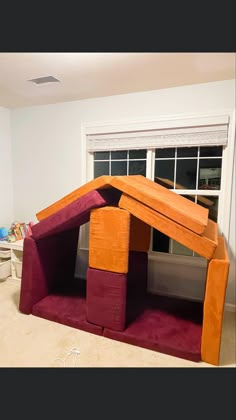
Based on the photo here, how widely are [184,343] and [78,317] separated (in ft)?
3.17

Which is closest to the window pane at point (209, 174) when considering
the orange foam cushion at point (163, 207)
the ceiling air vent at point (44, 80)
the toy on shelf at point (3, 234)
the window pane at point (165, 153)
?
the window pane at point (165, 153)

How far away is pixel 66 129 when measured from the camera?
123 inches

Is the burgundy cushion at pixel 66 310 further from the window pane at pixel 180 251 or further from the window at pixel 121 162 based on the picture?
the window at pixel 121 162

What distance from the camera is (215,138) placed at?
2.37 m

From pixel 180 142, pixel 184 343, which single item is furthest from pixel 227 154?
pixel 184 343

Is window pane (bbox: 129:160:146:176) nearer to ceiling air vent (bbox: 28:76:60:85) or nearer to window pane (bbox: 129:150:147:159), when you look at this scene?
window pane (bbox: 129:150:147:159)

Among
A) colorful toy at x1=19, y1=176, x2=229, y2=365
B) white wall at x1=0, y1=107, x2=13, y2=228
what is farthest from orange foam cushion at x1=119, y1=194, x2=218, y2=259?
white wall at x1=0, y1=107, x2=13, y2=228

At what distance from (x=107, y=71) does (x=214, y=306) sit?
2165 millimetres

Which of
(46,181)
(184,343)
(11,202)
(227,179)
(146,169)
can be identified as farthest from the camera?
(11,202)

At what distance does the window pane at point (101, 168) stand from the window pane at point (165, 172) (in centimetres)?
66

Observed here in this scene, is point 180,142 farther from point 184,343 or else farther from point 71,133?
point 184,343

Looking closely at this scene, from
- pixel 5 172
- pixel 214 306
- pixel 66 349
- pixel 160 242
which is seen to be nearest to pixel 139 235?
pixel 160 242

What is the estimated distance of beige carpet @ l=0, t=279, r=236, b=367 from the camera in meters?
1.78

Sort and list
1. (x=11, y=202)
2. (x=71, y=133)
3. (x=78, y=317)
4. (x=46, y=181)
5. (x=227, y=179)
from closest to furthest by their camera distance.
Result: (x=78, y=317) → (x=227, y=179) → (x=71, y=133) → (x=46, y=181) → (x=11, y=202)
